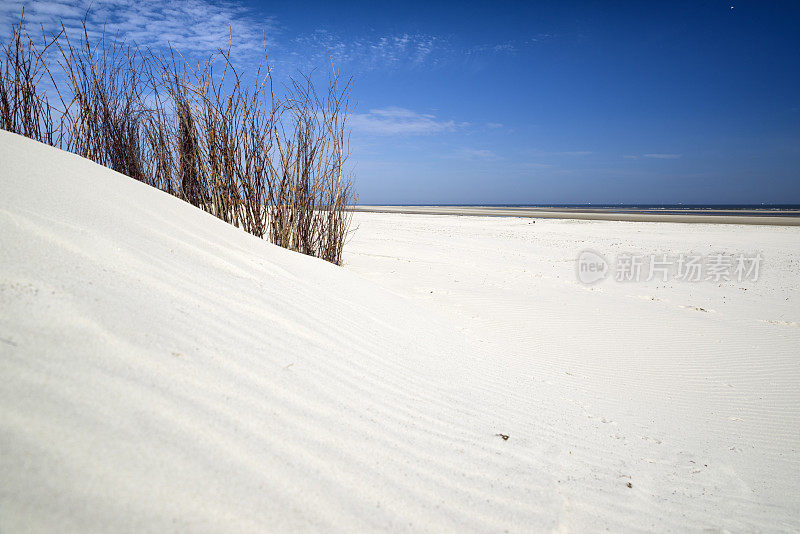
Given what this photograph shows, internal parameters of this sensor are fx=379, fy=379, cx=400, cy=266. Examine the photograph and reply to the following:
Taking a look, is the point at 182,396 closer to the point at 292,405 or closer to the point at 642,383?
the point at 292,405

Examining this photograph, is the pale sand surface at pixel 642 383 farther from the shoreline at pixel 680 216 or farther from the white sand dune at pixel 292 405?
the shoreline at pixel 680 216

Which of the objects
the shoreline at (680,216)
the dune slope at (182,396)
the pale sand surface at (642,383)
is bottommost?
the pale sand surface at (642,383)

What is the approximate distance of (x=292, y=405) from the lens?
1175mm

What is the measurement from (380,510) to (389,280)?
3.55 metres

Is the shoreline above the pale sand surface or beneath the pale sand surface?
above

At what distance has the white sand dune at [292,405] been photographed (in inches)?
30.6

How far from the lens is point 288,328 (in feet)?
5.27

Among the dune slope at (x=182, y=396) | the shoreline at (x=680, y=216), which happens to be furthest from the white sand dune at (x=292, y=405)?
the shoreline at (x=680, y=216)

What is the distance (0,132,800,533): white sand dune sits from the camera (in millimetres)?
778

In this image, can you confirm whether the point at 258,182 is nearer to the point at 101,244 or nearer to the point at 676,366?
the point at 101,244

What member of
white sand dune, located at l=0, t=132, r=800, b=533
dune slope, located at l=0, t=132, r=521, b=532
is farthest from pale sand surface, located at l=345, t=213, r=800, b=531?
dune slope, located at l=0, t=132, r=521, b=532

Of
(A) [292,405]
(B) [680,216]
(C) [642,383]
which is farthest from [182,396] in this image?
(B) [680,216]

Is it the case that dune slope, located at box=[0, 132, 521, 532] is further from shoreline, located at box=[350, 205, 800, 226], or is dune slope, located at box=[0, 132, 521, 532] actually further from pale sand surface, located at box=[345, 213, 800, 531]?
shoreline, located at box=[350, 205, 800, 226]

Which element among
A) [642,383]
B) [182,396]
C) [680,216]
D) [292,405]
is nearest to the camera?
[182,396]
